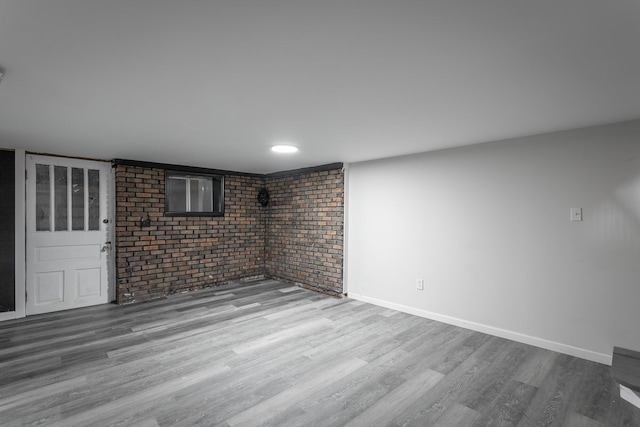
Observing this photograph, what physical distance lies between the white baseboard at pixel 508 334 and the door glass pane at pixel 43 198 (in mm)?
4754

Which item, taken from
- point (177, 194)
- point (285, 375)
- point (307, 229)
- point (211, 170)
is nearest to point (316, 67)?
point (285, 375)

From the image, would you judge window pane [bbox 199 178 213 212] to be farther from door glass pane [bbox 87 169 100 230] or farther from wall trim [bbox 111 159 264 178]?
door glass pane [bbox 87 169 100 230]

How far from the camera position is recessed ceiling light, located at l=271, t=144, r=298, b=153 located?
12.2 ft

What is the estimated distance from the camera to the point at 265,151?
4031mm

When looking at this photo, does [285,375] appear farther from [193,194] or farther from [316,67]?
[193,194]

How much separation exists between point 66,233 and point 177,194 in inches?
64.8

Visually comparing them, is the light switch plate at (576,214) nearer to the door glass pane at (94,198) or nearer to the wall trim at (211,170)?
the wall trim at (211,170)

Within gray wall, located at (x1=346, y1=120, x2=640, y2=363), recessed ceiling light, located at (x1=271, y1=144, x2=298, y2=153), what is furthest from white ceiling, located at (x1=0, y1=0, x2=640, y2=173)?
→ recessed ceiling light, located at (x1=271, y1=144, x2=298, y2=153)

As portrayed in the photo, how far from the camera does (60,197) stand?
4.38m

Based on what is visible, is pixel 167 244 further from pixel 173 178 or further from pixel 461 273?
pixel 461 273

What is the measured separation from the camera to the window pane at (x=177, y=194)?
5.28 meters

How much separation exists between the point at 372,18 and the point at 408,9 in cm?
15

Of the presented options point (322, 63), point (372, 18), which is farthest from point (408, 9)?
point (322, 63)

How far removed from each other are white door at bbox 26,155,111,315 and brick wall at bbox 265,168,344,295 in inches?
110
